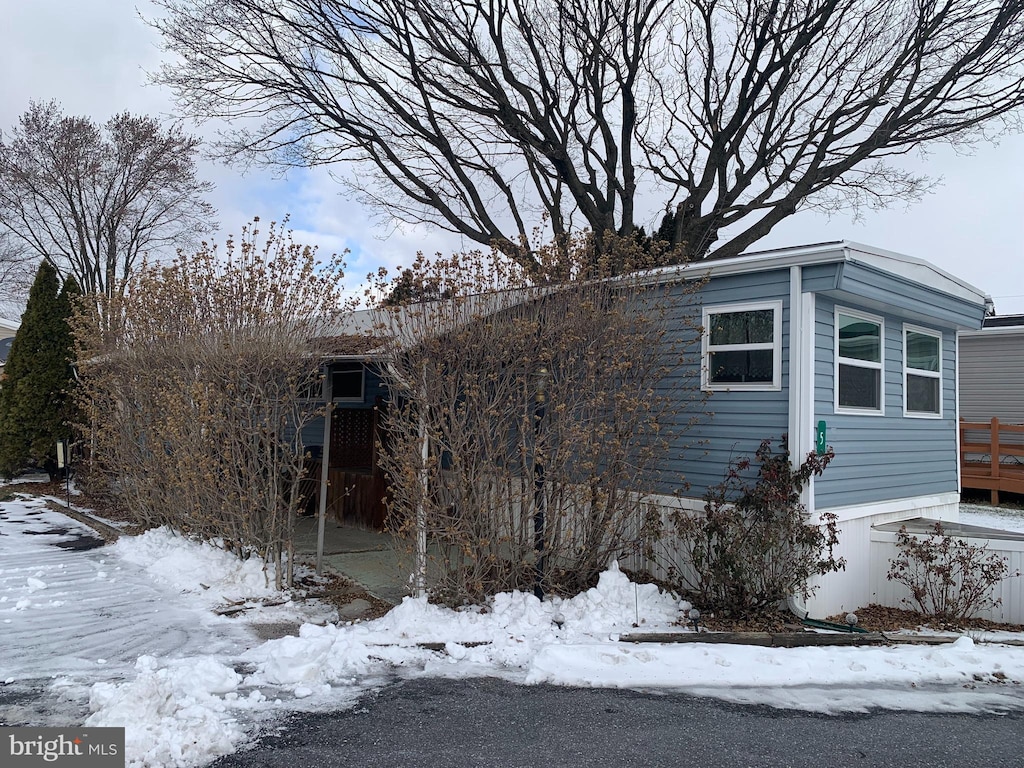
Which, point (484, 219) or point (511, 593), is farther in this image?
point (484, 219)

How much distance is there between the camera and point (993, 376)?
14961mm

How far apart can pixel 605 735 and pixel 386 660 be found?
1.82 m

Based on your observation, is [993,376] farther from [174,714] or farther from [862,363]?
[174,714]

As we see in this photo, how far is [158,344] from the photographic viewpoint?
8094mm

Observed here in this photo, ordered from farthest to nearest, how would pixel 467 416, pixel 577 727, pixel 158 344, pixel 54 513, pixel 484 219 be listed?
pixel 484 219 < pixel 54 513 < pixel 158 344 < pixel 467 416 < pixel 577 727

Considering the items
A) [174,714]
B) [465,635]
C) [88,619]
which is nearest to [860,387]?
[465,635]

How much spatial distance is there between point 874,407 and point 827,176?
8.88 meters

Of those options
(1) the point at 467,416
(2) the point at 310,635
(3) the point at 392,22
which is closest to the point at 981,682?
(1) the point at 467,416

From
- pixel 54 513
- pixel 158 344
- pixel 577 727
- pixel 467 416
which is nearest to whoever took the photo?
pixel 577 727

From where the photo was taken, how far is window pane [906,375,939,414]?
313 inches

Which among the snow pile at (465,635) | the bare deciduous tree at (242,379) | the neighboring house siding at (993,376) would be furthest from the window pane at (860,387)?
the neighboring house siding at (993,376)

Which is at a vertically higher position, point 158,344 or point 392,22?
point 392,22

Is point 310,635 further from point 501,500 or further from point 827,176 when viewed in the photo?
point 827,176

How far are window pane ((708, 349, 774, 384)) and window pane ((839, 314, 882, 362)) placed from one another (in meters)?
0.82
